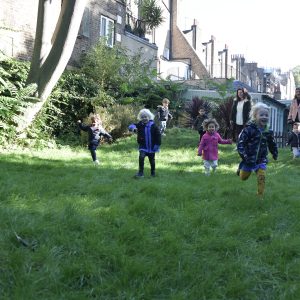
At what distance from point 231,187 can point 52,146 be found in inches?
287

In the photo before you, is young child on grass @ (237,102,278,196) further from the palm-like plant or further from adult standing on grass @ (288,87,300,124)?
the palm-like plant

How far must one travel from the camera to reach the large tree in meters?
11.8

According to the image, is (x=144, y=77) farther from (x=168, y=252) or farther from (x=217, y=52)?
(x=217, y=52)

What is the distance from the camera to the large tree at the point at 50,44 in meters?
11.8

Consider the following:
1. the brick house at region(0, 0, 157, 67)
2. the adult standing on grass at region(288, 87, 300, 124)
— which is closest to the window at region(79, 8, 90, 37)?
the brick house at region(0, 0, 157, 67)

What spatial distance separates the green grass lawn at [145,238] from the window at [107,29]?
14.9 meters

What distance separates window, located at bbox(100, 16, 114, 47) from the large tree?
1010 centimetres

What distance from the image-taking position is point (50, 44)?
1269cm

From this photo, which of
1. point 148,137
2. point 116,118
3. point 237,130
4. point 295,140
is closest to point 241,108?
point 237,130

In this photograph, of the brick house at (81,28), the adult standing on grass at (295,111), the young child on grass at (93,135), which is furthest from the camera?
the brick house at (81,28)

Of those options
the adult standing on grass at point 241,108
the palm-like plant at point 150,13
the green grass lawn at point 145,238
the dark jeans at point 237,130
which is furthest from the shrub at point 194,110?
the green grass lawn at point 145,238

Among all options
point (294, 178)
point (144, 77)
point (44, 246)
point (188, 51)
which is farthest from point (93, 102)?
point (188, 51)

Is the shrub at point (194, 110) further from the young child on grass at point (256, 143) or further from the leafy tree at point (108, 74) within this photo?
the young child on grass at point (256, 143)

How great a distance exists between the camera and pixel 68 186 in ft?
24.9
